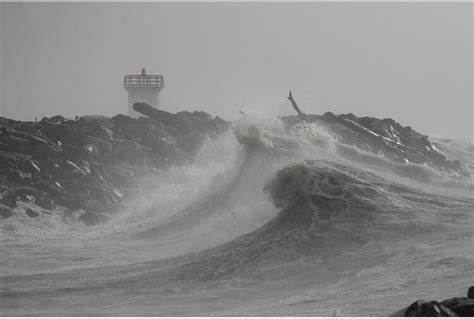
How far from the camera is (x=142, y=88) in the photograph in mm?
40406

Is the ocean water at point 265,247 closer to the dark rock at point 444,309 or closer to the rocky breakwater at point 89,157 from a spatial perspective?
the rocky breakwater at point 89,157

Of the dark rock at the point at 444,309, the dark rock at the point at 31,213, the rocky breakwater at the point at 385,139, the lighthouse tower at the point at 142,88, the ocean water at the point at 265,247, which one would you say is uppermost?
the lighthouse tower at the point at 142,88

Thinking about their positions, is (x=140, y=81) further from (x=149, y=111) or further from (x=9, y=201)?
(x=9, y=201)

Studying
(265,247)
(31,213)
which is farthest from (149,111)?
(265,247)

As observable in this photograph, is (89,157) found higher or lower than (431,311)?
→ higher

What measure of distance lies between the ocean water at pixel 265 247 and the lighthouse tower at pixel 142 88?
20.2 metres

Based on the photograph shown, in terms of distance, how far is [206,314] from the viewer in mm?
8688

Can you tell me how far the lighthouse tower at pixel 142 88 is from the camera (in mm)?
40406

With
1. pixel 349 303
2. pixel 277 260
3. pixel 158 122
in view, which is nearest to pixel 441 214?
pixel 277 260

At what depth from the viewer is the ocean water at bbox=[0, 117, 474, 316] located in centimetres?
914

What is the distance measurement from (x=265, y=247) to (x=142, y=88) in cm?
2940

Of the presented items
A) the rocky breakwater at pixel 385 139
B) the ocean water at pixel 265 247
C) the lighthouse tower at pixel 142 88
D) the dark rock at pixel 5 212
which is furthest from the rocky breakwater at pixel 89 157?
the lighthouse tower at pixel 142 88

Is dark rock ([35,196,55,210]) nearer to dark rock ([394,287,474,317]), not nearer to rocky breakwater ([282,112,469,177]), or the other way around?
Answer: rocky breakwater ([282,112,469,177])

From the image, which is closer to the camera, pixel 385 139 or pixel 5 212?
pixel 5 212
